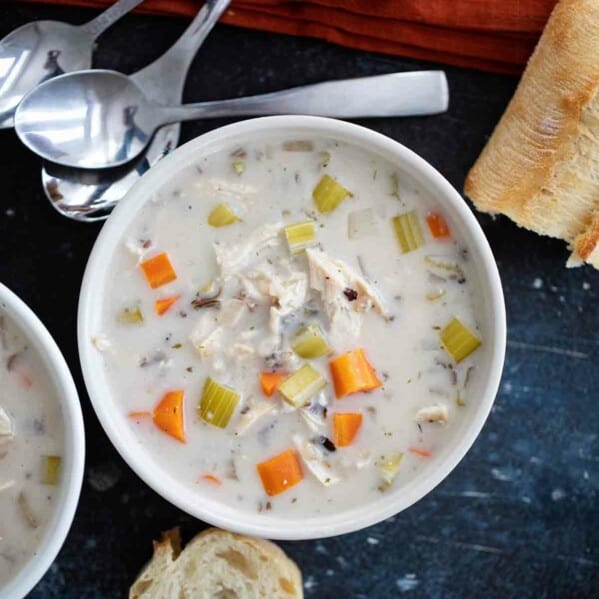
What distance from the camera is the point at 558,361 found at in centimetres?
235

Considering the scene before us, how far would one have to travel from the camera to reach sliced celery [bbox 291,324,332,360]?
6.57ft

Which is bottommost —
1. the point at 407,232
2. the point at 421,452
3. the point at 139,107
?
the point at 421,452

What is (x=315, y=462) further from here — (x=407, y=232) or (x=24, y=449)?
(x=24, y=449)

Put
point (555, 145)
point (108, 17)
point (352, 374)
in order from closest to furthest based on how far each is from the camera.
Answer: point (352, 374), point (555, 145), point (108, 17)

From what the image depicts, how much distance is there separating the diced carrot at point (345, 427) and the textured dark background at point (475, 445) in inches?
16.6

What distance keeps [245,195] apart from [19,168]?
0.59m

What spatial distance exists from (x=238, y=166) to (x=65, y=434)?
2.11 ft

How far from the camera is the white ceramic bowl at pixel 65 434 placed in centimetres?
201

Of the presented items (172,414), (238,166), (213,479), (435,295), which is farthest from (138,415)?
(435,295)

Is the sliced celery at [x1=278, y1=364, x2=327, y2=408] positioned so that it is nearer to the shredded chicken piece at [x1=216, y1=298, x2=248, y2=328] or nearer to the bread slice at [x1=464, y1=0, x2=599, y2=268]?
the shredded chicken piece at [x1=216, y1=298, x2=248, y2=328]

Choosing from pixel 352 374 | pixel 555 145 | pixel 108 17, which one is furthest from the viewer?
pixel 108 17

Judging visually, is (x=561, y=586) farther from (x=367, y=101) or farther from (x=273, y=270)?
(x=367, y=101)

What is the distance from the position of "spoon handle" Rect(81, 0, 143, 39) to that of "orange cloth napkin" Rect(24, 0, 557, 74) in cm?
3

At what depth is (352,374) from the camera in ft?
6.52
